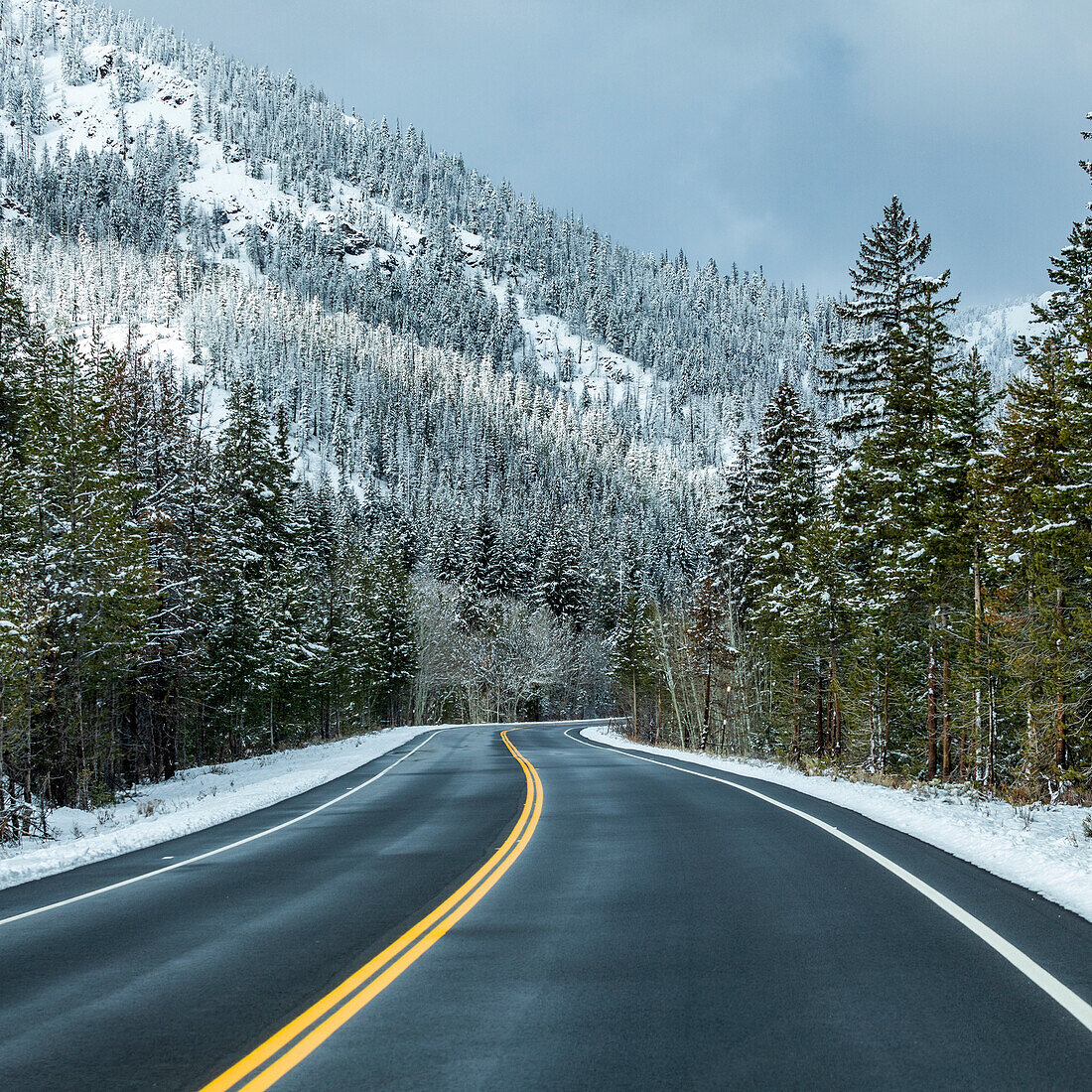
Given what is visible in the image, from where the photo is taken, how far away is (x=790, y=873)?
923cm

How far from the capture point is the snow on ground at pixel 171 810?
12.2m

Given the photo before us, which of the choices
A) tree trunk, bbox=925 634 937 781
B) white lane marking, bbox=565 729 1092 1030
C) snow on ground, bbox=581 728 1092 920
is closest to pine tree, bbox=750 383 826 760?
tree trunk, bbox=925 634 937 781

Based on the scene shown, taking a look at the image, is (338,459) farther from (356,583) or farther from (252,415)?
(252,415)

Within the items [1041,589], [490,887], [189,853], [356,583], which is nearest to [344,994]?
[490,887]

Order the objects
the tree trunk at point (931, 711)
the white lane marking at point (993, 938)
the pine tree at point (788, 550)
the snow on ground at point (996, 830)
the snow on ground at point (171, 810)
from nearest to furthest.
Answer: the white lane marking at point (993, 938) → the snow on ground at point (996, 830) → the snow on ground at point (171, 810) → the tree trunk at point (931, 711) → the pine tree at point (788, 550)

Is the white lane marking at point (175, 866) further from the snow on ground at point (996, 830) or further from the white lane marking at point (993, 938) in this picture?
the snow on ground at point (996, 830)

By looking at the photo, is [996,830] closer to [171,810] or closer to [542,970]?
[542,970]

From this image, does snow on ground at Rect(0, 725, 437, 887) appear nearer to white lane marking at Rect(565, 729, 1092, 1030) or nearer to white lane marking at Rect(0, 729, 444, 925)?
white lane marking at Rect(0, 729, 444, 925)

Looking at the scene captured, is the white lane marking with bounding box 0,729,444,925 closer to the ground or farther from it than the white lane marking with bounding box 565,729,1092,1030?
closer to the ground

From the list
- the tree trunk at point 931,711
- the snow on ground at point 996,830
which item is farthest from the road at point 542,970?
the tree trunk at point 931,711

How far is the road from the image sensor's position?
431 centimetres

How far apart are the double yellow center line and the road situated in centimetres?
2

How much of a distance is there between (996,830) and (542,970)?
819cm

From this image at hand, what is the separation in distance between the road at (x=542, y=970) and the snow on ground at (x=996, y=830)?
1.47 feet
